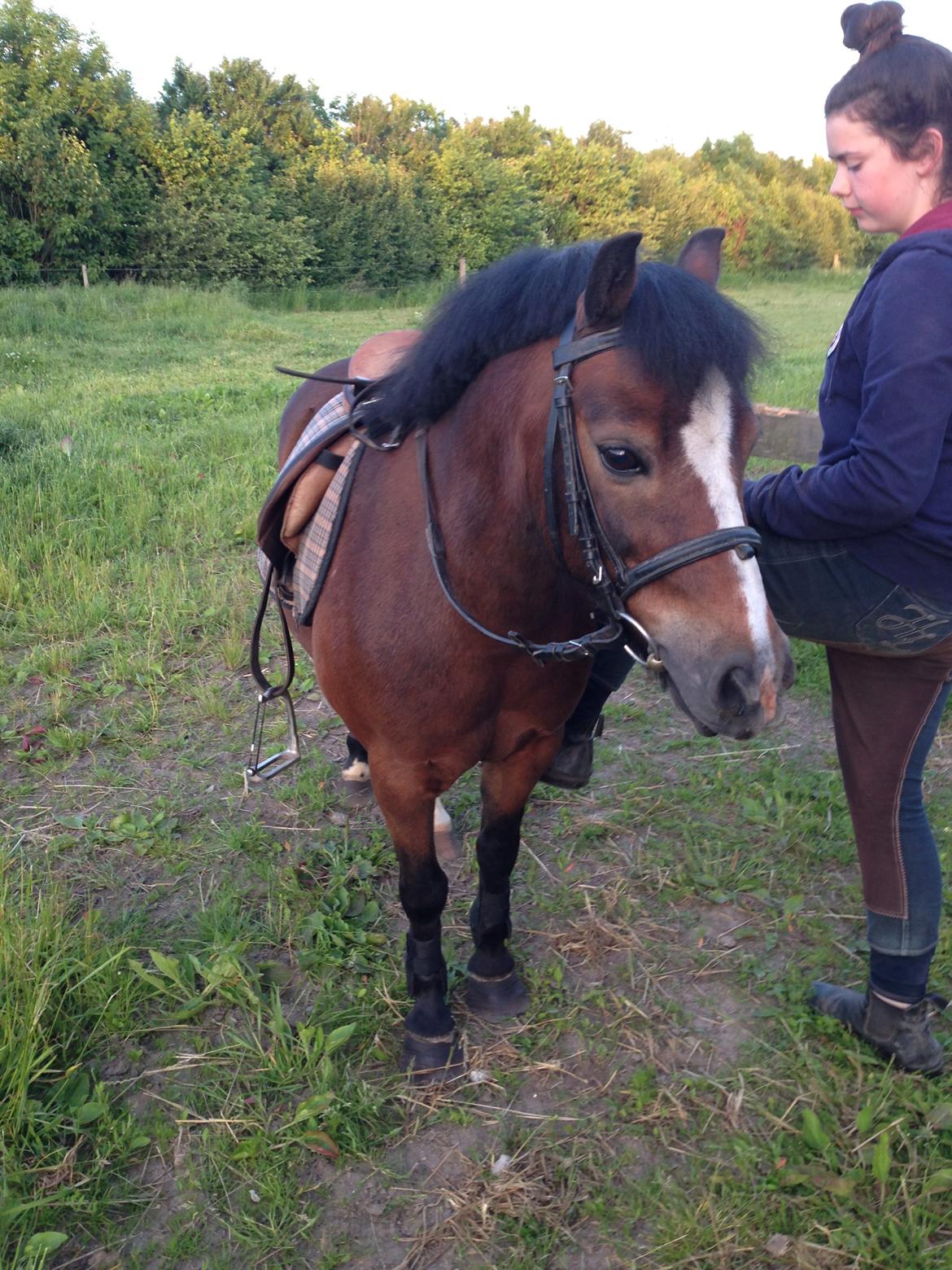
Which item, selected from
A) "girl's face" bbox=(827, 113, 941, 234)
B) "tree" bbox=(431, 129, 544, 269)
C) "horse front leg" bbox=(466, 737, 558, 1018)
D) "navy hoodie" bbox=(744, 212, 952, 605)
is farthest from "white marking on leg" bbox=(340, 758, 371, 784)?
"tree" bbox=(431, 129, 544, 269)

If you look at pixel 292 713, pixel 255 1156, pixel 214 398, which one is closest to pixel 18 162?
pixel 214 398

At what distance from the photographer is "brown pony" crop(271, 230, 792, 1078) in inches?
56.9

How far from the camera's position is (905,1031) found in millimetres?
2123

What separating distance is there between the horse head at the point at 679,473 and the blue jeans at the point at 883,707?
414 mm

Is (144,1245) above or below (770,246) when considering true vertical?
below

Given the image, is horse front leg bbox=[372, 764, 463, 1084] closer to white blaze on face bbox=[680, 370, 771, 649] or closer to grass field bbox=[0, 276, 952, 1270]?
grass field bbox=[0, 276, 952, 1270]

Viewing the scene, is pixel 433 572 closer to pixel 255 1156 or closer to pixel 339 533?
pixel 339 533

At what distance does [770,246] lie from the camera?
3431 cm

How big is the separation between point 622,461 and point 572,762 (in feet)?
4.38

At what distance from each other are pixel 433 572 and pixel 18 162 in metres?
21.1

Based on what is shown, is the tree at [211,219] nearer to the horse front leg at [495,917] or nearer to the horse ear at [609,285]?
the horse front leg at [495,917]

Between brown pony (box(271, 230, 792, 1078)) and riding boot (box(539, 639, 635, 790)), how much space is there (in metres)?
0.34

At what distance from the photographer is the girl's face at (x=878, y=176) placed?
167 cm

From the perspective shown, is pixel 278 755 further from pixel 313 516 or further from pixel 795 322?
pixel 795 322
